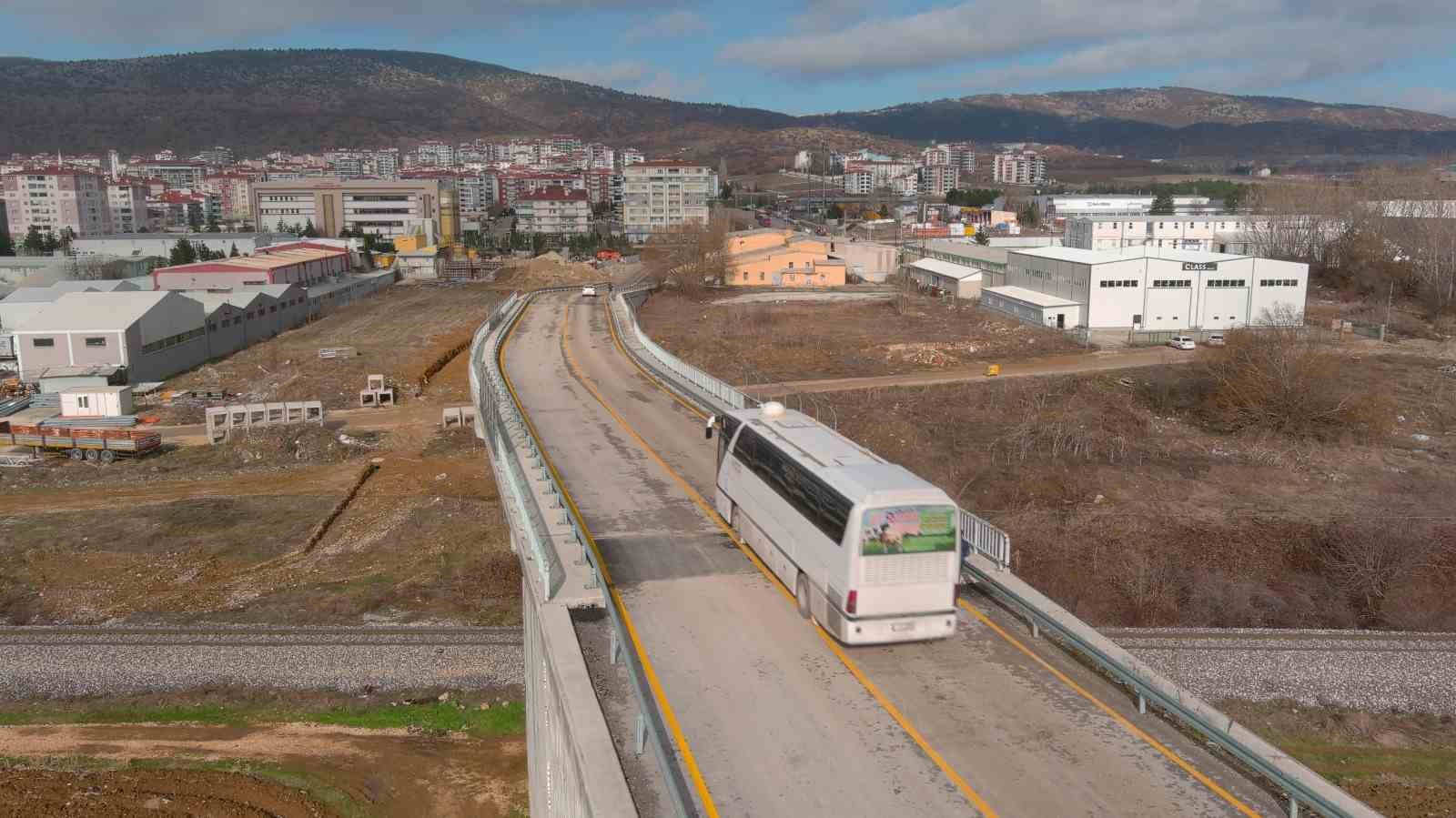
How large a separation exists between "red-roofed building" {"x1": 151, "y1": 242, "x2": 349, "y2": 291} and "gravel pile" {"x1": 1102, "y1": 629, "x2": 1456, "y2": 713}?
6195cm

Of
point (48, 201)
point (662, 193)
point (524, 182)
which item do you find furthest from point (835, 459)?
point (524, 182)

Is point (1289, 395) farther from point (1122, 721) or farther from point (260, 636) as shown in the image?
point (260, 636)

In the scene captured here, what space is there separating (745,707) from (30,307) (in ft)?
198

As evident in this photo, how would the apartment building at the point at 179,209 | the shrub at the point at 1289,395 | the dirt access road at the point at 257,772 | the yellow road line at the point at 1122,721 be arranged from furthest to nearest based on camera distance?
the apartment building at the point at 179,209
the shrub at the point at 1289,395
the dirt access road at the point at 257,772
the yellow road line at the point at 1122,721

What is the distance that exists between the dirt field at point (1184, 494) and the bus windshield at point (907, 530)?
10632 millimetres

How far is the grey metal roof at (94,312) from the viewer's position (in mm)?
45219

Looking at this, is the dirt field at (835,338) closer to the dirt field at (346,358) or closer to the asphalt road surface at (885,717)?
the dirt field at (346,358)

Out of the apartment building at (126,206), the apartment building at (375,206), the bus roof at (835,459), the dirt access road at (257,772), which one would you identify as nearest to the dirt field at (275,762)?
the dirt access road at (257,772)

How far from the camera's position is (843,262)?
267 ft

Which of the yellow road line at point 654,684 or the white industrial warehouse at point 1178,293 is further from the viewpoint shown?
the white industrial warehouse at point 1178,293

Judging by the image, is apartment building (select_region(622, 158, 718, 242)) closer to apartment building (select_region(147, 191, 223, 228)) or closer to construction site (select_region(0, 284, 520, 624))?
apartment building (select_region(147, 191, 223, 228))

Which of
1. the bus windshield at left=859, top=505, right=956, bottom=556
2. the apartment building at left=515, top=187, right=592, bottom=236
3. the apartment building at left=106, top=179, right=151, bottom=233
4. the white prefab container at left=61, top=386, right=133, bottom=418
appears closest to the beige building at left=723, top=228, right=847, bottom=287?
the white prefab container at left=61, top=386, right=133, bottom=418

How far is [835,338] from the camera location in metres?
50.5

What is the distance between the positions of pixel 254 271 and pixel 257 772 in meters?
57.5
